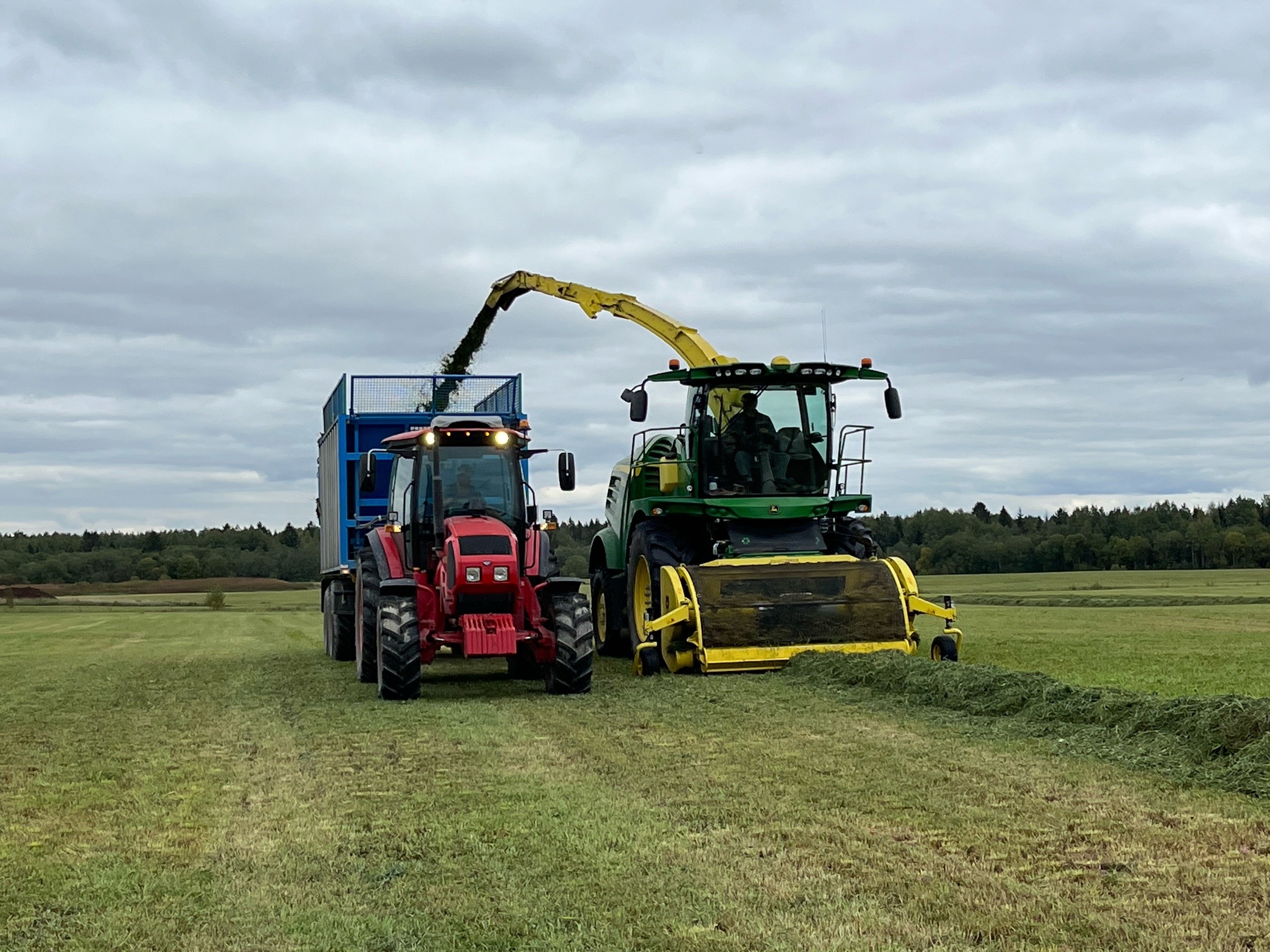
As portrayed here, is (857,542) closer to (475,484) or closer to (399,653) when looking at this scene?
(475,484)

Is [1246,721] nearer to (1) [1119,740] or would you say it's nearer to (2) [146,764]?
(1) [1119,740]

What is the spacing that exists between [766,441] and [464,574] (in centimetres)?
447

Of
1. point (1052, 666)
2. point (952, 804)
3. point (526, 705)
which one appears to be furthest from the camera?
point (1052, 666)

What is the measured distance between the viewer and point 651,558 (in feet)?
49.3

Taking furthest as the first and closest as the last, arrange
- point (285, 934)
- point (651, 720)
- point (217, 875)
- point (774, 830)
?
point (651, 720) < point (774, 830) < point (217, 875) < point (285, 934)

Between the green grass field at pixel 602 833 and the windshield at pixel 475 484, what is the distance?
2.20m

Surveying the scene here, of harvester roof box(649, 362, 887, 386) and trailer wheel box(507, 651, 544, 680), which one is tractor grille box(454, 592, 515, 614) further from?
harvester roof box(649, 362, 887, 386)

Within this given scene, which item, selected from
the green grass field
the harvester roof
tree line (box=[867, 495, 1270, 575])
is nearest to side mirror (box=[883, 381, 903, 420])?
the harvester roof

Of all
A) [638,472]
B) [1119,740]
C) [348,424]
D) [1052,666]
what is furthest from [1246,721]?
[348,424]

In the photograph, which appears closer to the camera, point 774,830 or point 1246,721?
point 774,830

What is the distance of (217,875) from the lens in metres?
5.72

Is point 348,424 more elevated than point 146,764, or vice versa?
point 348,424

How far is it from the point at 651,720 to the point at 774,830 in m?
4.05

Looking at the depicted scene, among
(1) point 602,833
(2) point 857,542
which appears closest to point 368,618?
(2) point 857,542
